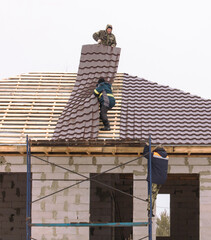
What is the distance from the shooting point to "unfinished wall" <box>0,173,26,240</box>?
21.2m

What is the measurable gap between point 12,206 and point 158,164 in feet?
26.6

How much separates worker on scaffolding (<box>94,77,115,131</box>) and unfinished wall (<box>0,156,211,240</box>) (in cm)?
124

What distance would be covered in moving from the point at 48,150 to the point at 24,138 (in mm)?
1524

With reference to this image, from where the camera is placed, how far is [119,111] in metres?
18.3

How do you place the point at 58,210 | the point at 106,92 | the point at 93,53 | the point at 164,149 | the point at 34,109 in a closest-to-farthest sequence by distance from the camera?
the point at 164,149, the point at 58,210, the point at 106,92, the point at 34,109, the point at 93,53

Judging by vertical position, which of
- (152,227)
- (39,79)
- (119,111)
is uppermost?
(39,79)

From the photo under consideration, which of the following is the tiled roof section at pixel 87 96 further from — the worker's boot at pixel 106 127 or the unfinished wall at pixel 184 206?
the unfinished wall at pixel 184 206

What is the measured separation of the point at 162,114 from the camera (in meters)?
18.2

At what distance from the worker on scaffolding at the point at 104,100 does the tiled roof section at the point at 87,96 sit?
0.85 feet

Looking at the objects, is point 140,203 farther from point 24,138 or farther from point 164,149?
point 24,138

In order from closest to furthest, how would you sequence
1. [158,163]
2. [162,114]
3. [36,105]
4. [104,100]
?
[158,163] < [104,100] < [162,114] < [36,105]

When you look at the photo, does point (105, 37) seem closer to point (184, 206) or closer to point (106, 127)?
point (106, 127)

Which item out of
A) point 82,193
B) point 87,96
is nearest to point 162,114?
point 87,96

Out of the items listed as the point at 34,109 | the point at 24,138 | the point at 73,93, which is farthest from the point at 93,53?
the point at 24,138
